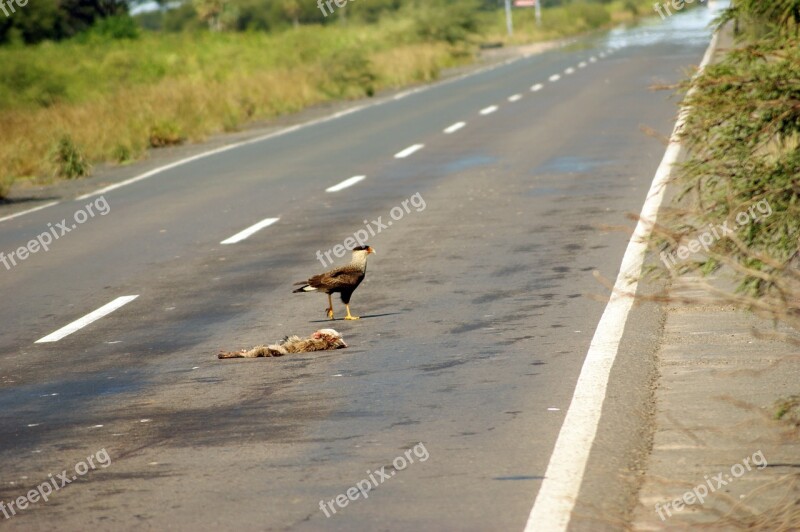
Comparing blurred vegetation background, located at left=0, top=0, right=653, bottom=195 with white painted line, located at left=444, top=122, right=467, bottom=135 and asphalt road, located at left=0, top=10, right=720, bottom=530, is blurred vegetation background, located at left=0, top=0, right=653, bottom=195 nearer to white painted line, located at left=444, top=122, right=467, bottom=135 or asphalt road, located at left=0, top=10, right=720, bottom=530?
white painted line, located at left=444, top=122, right=467, bottom=135

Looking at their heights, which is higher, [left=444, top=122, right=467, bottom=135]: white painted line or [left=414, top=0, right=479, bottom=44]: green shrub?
[left=444, top=122, right=467, bottom=135]: white painted line

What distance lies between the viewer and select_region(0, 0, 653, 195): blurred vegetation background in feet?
90.2

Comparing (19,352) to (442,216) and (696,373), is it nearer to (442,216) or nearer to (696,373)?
(696,373)

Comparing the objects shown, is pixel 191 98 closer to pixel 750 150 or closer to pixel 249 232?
pixel 249 232

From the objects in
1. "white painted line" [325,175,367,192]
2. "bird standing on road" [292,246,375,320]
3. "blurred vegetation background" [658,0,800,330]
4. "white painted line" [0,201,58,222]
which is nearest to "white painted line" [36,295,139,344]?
"bird standing on road" [292,246,375,320]

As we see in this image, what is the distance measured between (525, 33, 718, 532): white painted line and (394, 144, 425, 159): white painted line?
38.7ft

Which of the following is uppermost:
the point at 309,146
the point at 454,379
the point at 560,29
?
the point at 454,379

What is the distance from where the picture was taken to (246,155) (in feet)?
79.9

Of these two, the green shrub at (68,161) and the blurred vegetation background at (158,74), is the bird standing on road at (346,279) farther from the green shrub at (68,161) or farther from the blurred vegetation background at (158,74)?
the green shrub at (68,161)

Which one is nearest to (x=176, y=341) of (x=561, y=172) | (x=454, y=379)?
(x=454, y=379)

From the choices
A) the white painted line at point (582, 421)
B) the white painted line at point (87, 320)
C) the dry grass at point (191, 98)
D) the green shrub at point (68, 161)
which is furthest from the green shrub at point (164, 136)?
the white painted line at point (582, 421)

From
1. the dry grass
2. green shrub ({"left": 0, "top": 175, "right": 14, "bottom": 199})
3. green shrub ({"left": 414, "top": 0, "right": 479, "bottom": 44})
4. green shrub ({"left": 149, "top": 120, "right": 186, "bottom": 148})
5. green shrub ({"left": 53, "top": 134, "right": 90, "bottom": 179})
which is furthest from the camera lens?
green shrub ({"left": 414, "top": 0, "right": 479, "bottom": 44})

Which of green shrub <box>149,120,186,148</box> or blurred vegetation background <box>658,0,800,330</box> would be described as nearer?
blurred vegetation background <box>658,0,800,330</box>

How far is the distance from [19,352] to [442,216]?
20.0ft
